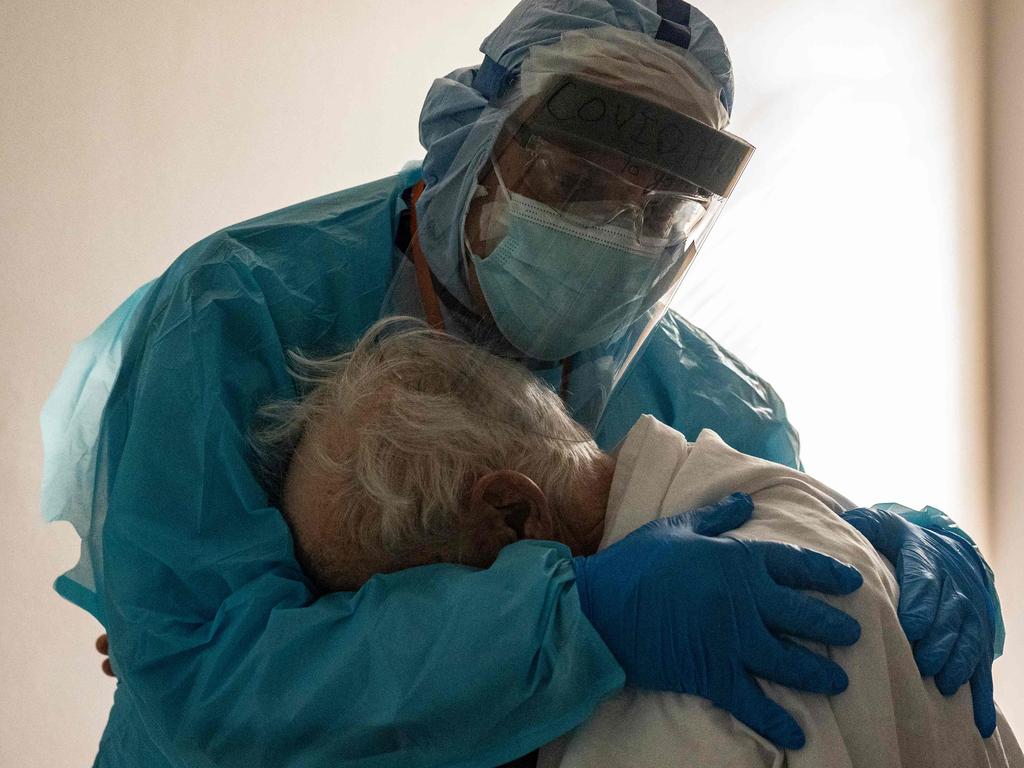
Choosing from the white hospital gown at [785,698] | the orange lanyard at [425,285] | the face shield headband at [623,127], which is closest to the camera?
the white hospital gown at [785,698]

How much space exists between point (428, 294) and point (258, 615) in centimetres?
45

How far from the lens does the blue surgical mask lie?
1118 millimetres

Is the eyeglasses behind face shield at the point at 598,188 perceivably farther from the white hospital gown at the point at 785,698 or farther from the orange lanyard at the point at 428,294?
the white hospital gown at the point at 785,698

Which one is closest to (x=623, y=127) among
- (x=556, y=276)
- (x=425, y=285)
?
(x=556, y=276)

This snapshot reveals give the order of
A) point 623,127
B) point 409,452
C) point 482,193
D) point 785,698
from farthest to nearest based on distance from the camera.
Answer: point 482,193, point 623,127, point 409,452, point 785,698

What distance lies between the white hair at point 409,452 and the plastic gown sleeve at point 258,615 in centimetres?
3

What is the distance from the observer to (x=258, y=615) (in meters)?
0.92

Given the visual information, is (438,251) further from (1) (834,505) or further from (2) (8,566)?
(2) (8,566)

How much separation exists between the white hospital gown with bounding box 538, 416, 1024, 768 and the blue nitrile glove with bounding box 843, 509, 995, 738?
0.02 metres

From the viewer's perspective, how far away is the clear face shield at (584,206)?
41.4 inches

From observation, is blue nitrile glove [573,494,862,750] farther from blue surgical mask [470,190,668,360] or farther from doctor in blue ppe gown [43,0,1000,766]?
blue surgical mask [470,190,668,360]

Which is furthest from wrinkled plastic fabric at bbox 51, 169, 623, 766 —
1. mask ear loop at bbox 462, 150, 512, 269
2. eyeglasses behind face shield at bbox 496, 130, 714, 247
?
eyeglasses behind face shield at bbox 496, 130, 714, 247

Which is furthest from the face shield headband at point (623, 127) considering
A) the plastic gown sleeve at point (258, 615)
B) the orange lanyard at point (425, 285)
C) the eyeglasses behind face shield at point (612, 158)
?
the plastic gown sleeve at point (258, 615)

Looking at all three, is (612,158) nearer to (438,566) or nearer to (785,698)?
(438,566)
